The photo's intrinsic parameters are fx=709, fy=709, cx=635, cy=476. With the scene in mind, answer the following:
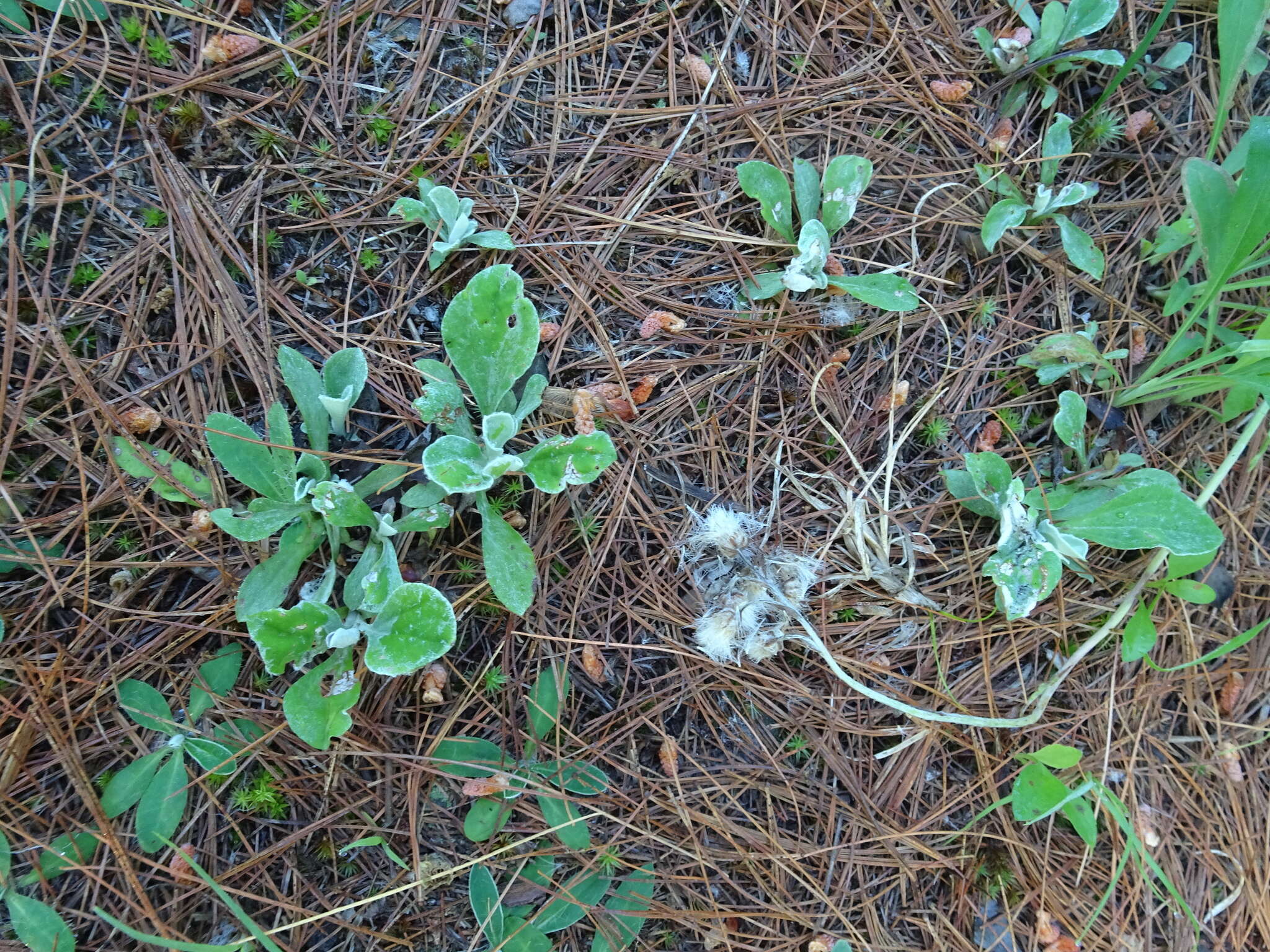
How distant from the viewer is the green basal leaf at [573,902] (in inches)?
71.3

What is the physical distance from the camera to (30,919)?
1.66m

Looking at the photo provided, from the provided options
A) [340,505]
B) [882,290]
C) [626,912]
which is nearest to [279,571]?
[340,505]

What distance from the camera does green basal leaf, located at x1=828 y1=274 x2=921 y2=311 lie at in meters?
1.92

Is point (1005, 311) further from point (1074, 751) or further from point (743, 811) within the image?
point (743, 811)

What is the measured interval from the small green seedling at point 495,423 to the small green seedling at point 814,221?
66cm

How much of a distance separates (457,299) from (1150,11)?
2290 mm

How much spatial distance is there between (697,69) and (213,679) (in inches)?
82.2

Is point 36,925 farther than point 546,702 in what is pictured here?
No

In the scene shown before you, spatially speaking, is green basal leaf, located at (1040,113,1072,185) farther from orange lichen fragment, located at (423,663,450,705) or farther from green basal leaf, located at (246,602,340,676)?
green basal leaf, located at (246,602,340,676)

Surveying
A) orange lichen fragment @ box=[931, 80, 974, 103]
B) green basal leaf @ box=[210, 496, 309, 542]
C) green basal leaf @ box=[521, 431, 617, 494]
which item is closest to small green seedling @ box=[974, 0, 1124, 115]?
orange lichen fragment @ box=[931, 80, 974, 103]

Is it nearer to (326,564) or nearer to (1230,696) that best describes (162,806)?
(326,564)

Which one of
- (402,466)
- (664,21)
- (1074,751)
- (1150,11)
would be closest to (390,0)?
(664,21)

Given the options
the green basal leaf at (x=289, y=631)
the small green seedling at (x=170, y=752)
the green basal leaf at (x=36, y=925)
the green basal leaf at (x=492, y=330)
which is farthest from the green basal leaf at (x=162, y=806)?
the green basal leaf at (x=492, y=330)

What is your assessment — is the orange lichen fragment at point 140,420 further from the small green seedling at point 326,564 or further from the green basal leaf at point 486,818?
the green basal leaf at point 486,818
